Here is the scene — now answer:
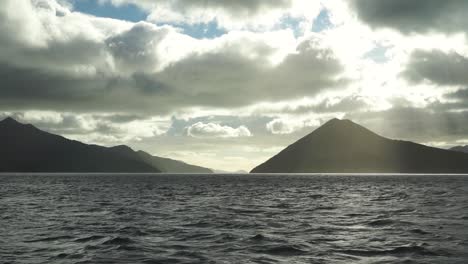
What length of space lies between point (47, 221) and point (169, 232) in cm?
1371

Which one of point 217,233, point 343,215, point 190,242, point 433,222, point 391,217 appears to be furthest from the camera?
point 343,215

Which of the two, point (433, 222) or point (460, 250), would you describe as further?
point (433, 222)

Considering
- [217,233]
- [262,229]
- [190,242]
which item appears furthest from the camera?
[262,229]

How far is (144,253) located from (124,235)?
6994 mm

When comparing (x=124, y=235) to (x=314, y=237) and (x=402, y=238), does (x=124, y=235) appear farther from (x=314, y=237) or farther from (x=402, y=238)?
(x=402, y=238)

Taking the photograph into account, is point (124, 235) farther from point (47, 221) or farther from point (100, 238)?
point (47, 221)

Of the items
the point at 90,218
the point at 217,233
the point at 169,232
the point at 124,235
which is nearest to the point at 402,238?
the point at 217,233

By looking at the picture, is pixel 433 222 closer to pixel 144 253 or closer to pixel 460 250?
pixel 460 250

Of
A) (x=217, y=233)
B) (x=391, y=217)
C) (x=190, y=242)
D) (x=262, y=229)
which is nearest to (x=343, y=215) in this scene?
(x=391, y=217)

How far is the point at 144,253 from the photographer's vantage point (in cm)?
2452

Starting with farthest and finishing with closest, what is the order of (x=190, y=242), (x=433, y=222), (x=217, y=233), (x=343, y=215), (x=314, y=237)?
1. (x=343, y=215)
2. (x=433, y=222)
3. (x=217, y=233)
4. (x=314, y=237)
5. (x=190, y=242)

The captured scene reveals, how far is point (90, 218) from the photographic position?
42719mm

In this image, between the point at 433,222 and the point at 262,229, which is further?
the point at 433,222

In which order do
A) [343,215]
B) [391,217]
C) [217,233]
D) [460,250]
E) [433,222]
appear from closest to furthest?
[460,250], [217,233], [433,222], [391,217], [343,215]
